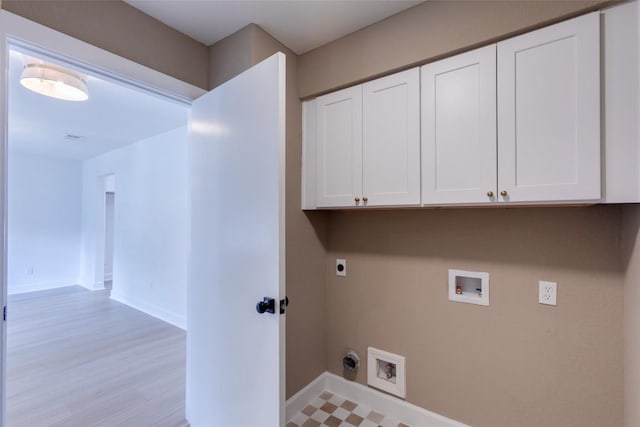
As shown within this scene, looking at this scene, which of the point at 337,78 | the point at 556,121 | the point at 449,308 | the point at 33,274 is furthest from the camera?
the point at 33,274

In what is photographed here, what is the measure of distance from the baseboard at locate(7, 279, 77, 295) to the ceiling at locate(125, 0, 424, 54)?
5.82m

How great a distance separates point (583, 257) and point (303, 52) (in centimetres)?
195

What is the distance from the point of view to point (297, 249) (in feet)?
6.31

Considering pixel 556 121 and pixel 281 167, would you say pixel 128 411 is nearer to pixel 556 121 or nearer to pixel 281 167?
pixel 281 167

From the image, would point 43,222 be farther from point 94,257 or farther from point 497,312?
point 497,312

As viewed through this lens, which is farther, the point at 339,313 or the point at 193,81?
the point at 339,313

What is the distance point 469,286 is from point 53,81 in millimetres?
3040

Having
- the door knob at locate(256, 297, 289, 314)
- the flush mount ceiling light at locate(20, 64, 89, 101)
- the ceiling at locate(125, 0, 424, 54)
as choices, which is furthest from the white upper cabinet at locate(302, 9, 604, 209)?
the flush mount ceiling light at locate(20, 64, 89, 101)

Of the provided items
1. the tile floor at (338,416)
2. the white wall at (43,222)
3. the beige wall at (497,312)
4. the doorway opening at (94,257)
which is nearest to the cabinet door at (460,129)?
the beige wall at (497,312)

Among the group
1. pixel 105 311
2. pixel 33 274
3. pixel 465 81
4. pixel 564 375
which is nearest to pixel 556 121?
pixel 465 81

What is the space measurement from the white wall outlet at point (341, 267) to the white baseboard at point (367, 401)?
734 millimetres

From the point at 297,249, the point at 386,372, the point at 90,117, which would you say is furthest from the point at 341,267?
the point at 90,117

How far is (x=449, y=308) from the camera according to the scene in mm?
1680

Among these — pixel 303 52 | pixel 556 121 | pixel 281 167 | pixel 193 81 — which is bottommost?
pixel 281 167
